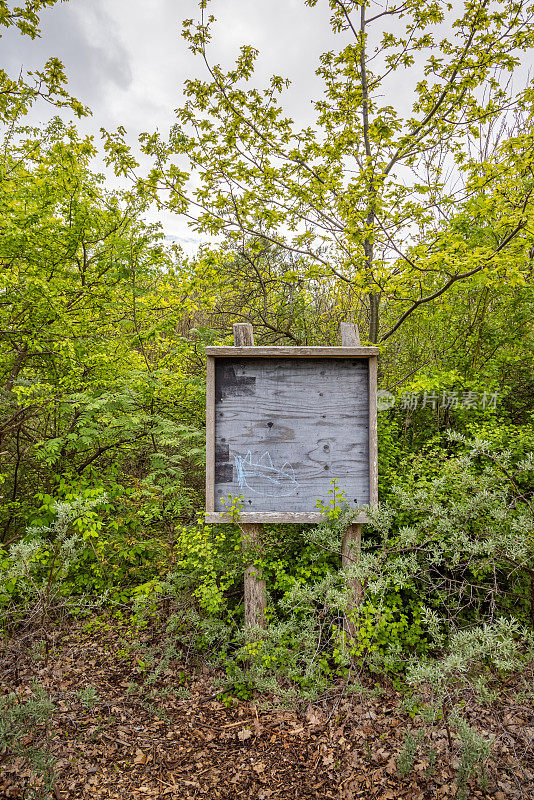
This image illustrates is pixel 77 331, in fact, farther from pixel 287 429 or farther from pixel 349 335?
pixel 349 335

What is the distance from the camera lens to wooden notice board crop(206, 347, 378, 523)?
284 centimetres

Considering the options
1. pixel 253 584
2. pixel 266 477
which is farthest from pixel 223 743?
pixel 266 477

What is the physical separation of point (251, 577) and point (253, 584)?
5cm

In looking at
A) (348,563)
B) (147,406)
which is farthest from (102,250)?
(348,563)

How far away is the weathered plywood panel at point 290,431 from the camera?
285 cm

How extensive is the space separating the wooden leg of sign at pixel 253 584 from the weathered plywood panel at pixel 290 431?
215 mm

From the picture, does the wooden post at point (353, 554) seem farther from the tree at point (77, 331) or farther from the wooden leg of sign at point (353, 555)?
the tree at point (77, 331)

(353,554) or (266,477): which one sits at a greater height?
(266,477)

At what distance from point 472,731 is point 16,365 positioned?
462 cm

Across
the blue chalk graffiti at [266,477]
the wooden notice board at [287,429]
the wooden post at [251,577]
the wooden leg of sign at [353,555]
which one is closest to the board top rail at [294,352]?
the wooden notice board at [287,429]

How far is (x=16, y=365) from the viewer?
4227 millimetres

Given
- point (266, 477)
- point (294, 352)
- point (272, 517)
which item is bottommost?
point (272, 517)

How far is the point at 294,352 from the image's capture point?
2.79 m

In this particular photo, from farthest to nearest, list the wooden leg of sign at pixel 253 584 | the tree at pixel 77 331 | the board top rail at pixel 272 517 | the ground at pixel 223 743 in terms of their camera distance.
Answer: the tree at pixel 77 331
the wooden leg of sign at pixel 253 584
the board top rail at pixel 272 517
the ground at pixel 223 743
